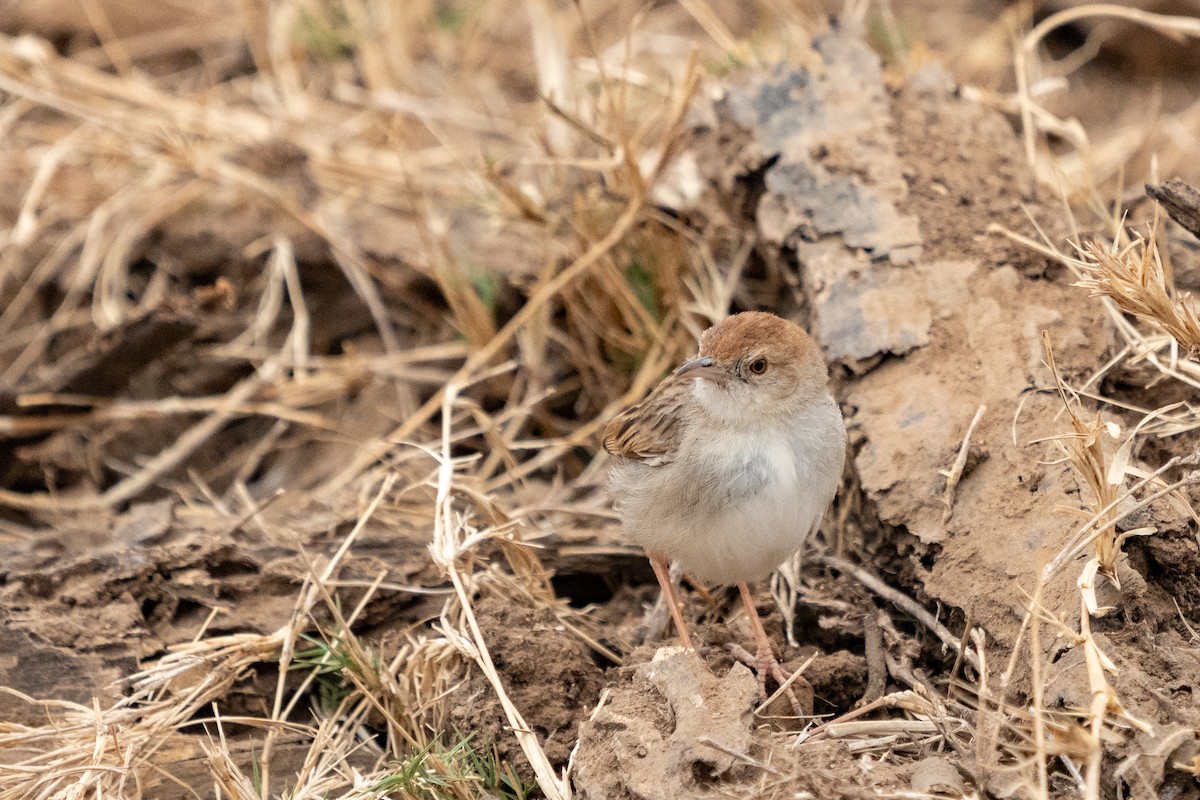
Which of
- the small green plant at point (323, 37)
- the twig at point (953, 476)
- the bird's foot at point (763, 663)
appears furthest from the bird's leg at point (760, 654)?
the small green plant at point (323, 37)

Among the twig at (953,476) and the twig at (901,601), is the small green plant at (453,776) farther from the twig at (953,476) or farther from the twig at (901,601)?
the twig at (953,476)

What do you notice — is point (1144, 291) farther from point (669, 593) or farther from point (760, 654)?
point (669, 593)

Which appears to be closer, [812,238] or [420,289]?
[812,238]

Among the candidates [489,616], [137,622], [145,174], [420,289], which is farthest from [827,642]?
[145,174]

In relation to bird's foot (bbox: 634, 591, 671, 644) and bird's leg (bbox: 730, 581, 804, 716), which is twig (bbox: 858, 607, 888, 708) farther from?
bird's foot (bbox: 634, 591, 671, 644)

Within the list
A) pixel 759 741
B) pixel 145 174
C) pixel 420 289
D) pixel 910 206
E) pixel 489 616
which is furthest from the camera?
pixel 145 174

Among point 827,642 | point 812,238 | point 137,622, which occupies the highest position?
point 812,238

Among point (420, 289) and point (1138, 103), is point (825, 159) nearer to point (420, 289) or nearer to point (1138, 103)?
point (420, 289)

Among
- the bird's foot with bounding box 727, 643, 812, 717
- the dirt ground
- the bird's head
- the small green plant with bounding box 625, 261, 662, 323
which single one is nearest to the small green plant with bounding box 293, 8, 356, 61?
the dirt ground
